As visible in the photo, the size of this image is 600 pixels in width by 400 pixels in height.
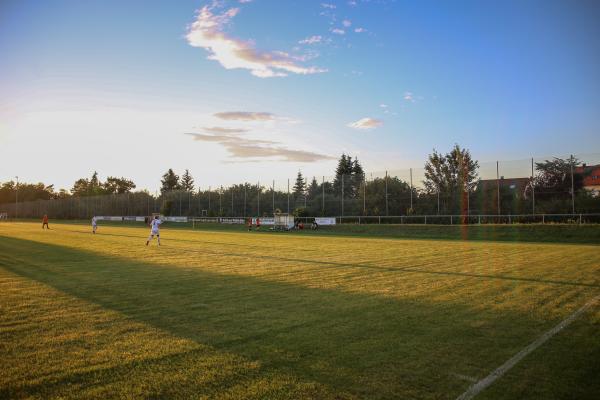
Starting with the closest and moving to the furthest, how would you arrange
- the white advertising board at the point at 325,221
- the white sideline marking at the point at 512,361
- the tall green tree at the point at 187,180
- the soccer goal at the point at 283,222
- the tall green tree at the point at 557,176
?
the white sideline marking at the point at 512,361 < the tall green tree at the point at 557,176 < the soccer goal at the point at 283,222 < the white advertising board at the point at 325,221 < the tall green tree at the point at 187,180

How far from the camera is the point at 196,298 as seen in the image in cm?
766

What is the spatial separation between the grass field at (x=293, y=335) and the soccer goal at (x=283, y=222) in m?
29.3

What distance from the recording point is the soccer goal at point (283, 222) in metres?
40.1

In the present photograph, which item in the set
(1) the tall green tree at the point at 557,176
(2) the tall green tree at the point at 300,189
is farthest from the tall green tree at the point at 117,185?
(1) the tall green tree at the point at 557,176

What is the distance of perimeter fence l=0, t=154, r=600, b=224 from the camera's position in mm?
30141

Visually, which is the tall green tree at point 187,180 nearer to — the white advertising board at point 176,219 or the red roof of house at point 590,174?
the white advertising board at point 176,219

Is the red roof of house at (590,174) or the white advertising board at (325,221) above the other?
the red roof of house at (590,174)

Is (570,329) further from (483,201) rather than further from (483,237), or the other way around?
(483,201)

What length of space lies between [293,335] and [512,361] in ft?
8.87

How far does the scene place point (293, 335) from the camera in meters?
5.32

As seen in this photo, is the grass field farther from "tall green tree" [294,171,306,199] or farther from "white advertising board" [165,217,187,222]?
"white advertising board" [165,217,187,222]

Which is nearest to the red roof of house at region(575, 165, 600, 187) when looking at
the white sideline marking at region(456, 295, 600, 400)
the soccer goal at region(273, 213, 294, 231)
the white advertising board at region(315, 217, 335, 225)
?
the white advertising board at region(315, 217, 335, 225)

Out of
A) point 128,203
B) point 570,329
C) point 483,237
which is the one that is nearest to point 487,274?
point 570,329

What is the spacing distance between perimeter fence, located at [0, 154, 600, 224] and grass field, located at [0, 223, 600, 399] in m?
22.6
